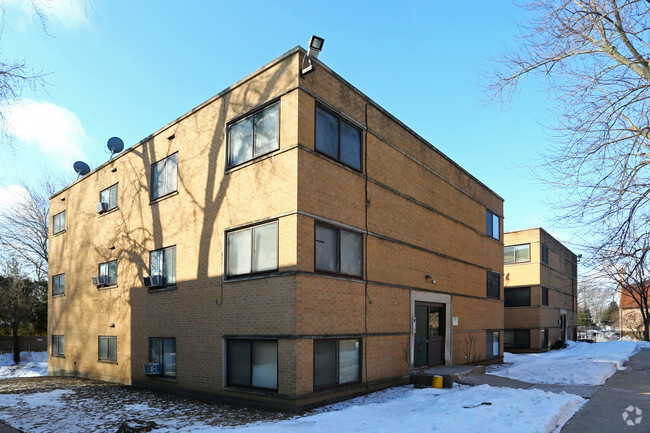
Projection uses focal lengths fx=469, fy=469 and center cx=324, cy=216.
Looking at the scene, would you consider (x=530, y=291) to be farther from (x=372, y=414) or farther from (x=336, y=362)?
(x=372, y=414)

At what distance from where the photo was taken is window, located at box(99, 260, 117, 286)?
720 inches

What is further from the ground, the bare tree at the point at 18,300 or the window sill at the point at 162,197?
the window sill at the point at 162,197

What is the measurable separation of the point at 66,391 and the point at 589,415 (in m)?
14.9

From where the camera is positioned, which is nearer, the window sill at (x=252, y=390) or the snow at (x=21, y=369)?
the window sill at (x=252, y=390)

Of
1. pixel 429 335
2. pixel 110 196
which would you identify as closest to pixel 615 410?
pixel 429 335

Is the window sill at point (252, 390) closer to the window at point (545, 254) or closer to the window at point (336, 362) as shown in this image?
the window at point (336, 362)

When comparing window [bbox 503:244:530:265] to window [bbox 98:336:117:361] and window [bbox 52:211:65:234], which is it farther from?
window [bbox 52:211:65:234]

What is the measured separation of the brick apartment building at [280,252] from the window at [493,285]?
2.92m

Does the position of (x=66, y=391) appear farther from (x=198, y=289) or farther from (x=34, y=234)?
(x=34, y=234)

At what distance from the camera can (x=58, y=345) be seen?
2238 centimetres

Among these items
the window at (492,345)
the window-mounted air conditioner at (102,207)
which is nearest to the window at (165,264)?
the window-mounted air conditioner at (102,207)

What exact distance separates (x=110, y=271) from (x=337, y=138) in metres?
11.5

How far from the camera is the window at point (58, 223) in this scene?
23141mm

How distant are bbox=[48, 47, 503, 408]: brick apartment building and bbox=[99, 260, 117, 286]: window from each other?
0.06 metres
